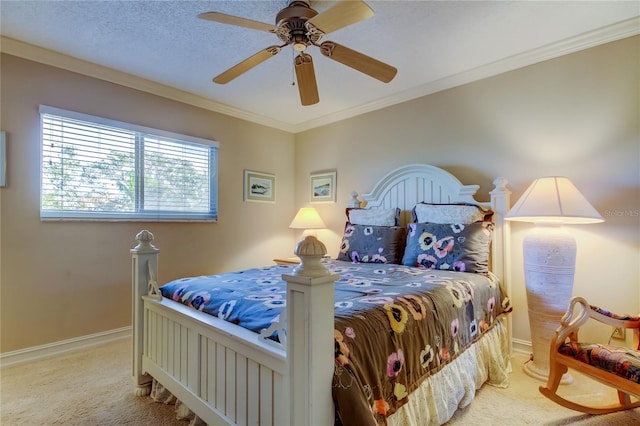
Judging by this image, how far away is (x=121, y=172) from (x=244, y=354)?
2.40 meters

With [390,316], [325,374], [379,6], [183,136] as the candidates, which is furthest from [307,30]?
[183,136]

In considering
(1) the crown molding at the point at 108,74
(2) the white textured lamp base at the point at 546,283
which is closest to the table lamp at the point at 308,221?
(1) the crown molding at the point at 108,74

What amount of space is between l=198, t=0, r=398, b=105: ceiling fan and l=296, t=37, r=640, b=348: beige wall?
126 cm

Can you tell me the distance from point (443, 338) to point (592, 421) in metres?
0.91

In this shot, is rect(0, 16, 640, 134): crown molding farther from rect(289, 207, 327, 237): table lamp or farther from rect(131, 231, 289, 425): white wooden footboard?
rect(131, 231, 289, 425): white wooden footboard

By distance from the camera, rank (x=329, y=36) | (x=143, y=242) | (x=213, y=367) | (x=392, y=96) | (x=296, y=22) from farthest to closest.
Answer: (x=392, y=96) → (x=329, y=36) → (x=143, y=242) → (x=296, y=22) → (x=213, y=367)

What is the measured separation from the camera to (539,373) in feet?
6.95

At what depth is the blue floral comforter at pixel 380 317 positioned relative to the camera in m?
1.13

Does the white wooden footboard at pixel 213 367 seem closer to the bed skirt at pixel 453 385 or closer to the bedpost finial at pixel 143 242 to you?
the bed skirt at pixel 453 385

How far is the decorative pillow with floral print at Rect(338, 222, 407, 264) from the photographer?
9.09 ft

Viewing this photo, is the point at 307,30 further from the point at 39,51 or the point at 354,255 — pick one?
the point at 39,51

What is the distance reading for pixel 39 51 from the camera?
243 centimetres

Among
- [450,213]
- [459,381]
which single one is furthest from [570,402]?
[450,213]

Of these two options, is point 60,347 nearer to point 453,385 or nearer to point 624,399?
point 453,385
